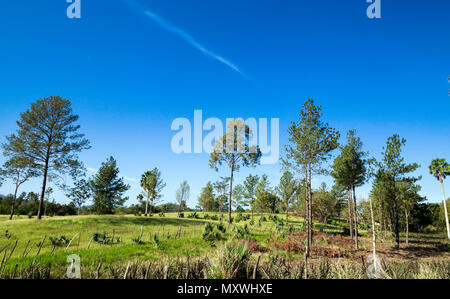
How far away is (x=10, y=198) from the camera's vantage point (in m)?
60.0

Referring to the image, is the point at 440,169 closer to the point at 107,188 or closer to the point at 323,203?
the point at 323,203

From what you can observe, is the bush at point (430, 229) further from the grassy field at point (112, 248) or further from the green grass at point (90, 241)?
the green grass at point (90, 241)

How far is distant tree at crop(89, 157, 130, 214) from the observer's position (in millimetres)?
52375

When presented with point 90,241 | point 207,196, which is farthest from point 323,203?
point 90,241

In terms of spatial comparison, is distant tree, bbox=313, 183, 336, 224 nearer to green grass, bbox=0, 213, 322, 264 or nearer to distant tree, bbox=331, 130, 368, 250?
distant tree, bbox=331, 130, 368, 250

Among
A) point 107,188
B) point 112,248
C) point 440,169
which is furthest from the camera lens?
point 107,188

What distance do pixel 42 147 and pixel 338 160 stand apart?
39.4 metres

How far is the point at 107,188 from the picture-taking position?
53312mm

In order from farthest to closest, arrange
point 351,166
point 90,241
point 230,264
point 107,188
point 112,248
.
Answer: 1. point 107,188
2. point 351,166
3. point 90,241
4. point 112,248
5. point 230,264

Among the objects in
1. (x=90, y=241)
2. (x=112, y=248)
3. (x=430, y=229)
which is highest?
(x=90, y=241)
